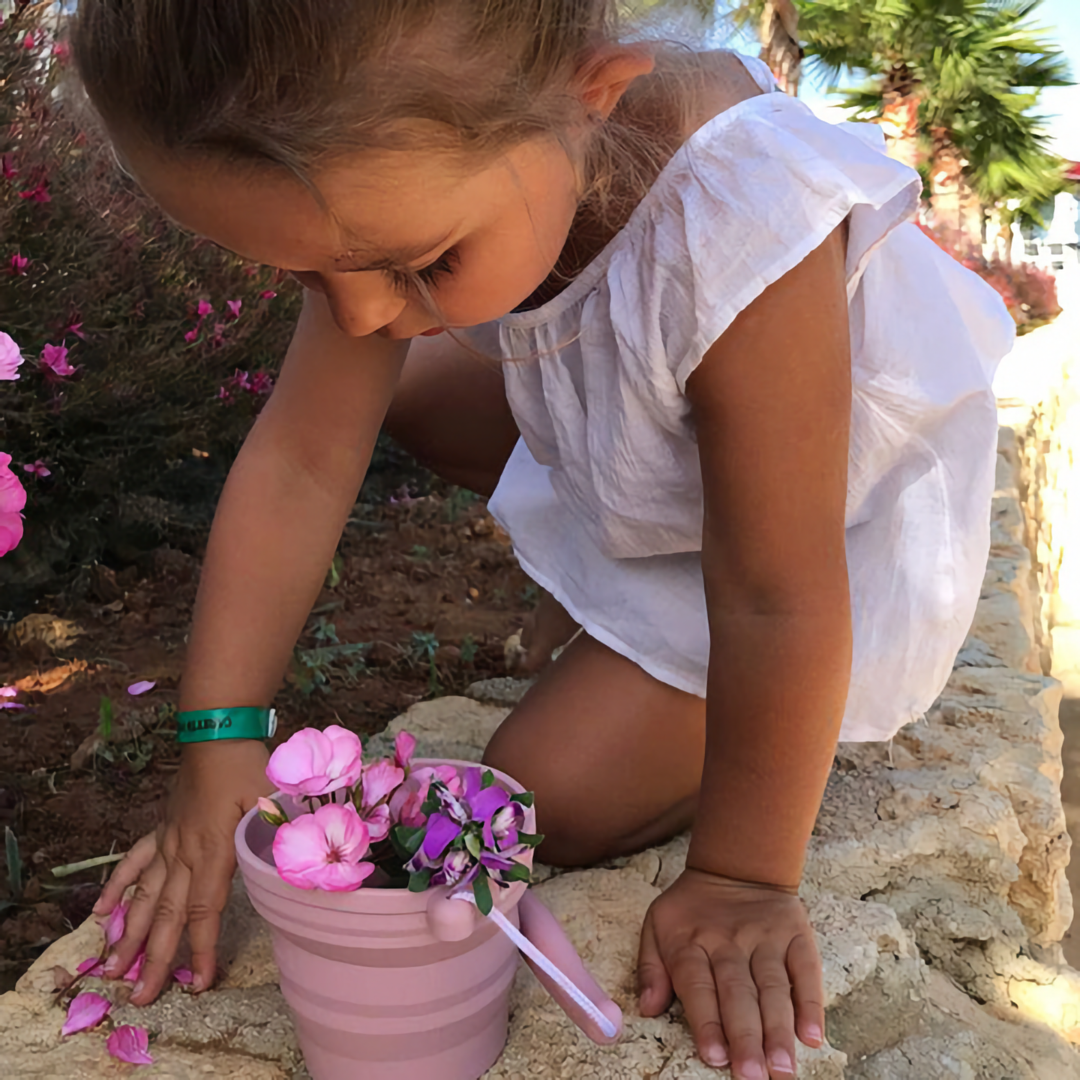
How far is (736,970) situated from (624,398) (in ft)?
2.10

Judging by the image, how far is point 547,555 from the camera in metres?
1.74

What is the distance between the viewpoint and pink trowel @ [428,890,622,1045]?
839mm

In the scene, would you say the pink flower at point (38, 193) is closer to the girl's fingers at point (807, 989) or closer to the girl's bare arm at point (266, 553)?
the girl's bare arm at point (266, 553)

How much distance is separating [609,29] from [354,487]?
0.70 metres

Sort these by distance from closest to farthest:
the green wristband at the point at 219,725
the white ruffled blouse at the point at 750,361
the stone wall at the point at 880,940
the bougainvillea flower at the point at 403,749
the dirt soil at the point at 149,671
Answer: the bougainvillea flower at the point at 403,749
the stone wall at the point at 880,940
the white ruffled blouse at the point at 750,361
the green wristband at the point at 219,725
the dirt soil at the point at 149,671

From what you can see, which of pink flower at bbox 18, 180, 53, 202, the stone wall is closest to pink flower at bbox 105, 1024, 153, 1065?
the stone wall

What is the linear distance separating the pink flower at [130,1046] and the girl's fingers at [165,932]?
0.07 meters

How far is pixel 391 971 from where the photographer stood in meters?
0.91

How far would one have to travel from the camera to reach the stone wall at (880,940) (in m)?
1.04

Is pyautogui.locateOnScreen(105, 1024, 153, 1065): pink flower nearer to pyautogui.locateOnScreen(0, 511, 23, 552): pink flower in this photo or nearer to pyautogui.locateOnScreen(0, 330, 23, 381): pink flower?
pyautogui.locateOnScreen(0, 511, 23, 552): pink flower

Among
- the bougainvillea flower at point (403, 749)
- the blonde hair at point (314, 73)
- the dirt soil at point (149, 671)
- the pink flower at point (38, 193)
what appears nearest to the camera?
the blonde hair at point (314, 73)

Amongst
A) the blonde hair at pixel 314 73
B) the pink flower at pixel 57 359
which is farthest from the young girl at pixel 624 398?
the pink flower at pixel 57 359

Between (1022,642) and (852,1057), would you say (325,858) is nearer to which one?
(852,1057)

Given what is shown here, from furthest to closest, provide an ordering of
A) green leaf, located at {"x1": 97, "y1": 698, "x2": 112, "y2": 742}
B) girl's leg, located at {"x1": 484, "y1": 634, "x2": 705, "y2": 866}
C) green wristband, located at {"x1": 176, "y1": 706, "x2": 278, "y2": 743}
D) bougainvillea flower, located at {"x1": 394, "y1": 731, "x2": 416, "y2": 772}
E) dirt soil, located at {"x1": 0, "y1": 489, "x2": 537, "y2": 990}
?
green leaf, located at {"x1": 97, "y1": 698, "x2": 112, "y2": 742}
dirt soil, located at {"x1": 0, "y1": 489, "x2": 537, "y2": 990}
girl's leg, located at {"x1": 484, "y1": 634, "x2": 705, "y2": 866}
green wristband, located at {"x1": 176, "y1": 706, "x2": 278, "y2": 743}
bougainvillea flower, located at {"x1": 394, "y1": 731, "x2": 416, "y2": 772}
